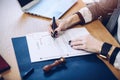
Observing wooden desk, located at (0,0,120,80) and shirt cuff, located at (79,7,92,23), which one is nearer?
wooden desk, located at (0,0,120,80)

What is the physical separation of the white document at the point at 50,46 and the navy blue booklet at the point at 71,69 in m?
0.02

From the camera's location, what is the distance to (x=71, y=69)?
90 centimetres

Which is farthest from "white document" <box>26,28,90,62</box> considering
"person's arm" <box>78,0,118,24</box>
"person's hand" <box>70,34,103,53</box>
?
"person's arm" <box>78,0,118,24</box>

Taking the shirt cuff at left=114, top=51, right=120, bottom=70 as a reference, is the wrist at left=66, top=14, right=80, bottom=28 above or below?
above

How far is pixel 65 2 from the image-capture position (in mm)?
1406

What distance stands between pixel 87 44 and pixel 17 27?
423mm

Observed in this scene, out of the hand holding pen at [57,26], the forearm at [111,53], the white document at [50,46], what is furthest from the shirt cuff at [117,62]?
the hand holding pen at [57,26]

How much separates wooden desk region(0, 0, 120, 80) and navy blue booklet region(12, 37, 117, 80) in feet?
0.11

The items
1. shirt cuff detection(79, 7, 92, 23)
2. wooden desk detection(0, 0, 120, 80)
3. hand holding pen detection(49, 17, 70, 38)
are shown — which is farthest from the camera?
shirt cuff detection(79, 7, 92, 23)

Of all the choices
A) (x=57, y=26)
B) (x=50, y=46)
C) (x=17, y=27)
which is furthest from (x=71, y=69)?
(x=17, y=27)

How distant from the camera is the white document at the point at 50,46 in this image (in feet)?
3.13

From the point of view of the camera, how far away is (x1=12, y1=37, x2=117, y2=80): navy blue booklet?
861mm

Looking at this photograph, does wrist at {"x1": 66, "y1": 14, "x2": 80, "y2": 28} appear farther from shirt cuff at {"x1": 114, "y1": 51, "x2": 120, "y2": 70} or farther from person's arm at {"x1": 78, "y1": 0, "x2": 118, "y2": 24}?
shirt cuff at {"x1": 114, "y1": 51, "x2": 120, "y2": 70}

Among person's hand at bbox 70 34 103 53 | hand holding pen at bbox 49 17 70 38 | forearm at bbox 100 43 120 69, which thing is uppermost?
hand holding pen at bbox 49 17 70 38
